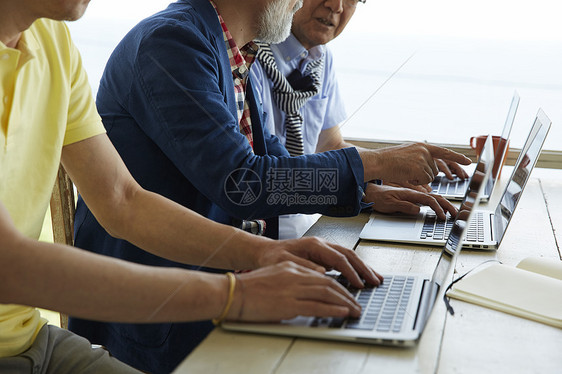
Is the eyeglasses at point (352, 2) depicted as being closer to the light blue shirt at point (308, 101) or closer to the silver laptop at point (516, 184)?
the light blue shirt at point (308, 101)

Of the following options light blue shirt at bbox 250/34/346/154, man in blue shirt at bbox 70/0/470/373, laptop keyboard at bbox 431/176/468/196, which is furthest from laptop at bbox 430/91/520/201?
light blue shirt at bbox 250/34/346/154

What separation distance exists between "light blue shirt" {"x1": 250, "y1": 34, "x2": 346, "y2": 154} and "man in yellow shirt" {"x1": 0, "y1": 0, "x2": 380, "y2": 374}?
23.8 inches

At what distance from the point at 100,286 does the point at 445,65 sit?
1.83 metres

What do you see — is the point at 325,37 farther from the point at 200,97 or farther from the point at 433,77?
the point at 200,97

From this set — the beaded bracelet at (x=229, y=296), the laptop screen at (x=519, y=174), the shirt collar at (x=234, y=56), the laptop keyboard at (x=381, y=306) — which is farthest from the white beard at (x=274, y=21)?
the beaded bracelet at (x=229, y=296)

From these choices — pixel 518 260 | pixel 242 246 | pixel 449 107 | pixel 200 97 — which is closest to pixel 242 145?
pixel 200 97

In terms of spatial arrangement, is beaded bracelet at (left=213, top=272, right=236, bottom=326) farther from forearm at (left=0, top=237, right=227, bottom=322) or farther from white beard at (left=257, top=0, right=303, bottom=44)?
white beard at (left=257, top=0, right=303, bottom=44)

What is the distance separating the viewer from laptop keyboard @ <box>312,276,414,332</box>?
730 millimetres

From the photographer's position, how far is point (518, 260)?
1.11 m

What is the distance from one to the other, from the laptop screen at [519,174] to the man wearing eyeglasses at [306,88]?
0.17 m

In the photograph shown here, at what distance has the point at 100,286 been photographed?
67cm

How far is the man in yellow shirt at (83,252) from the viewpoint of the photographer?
66 cm

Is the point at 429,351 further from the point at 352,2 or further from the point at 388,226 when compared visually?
the point at 352,2

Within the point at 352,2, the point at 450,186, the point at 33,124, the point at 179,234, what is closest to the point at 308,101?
the point at 352,2
